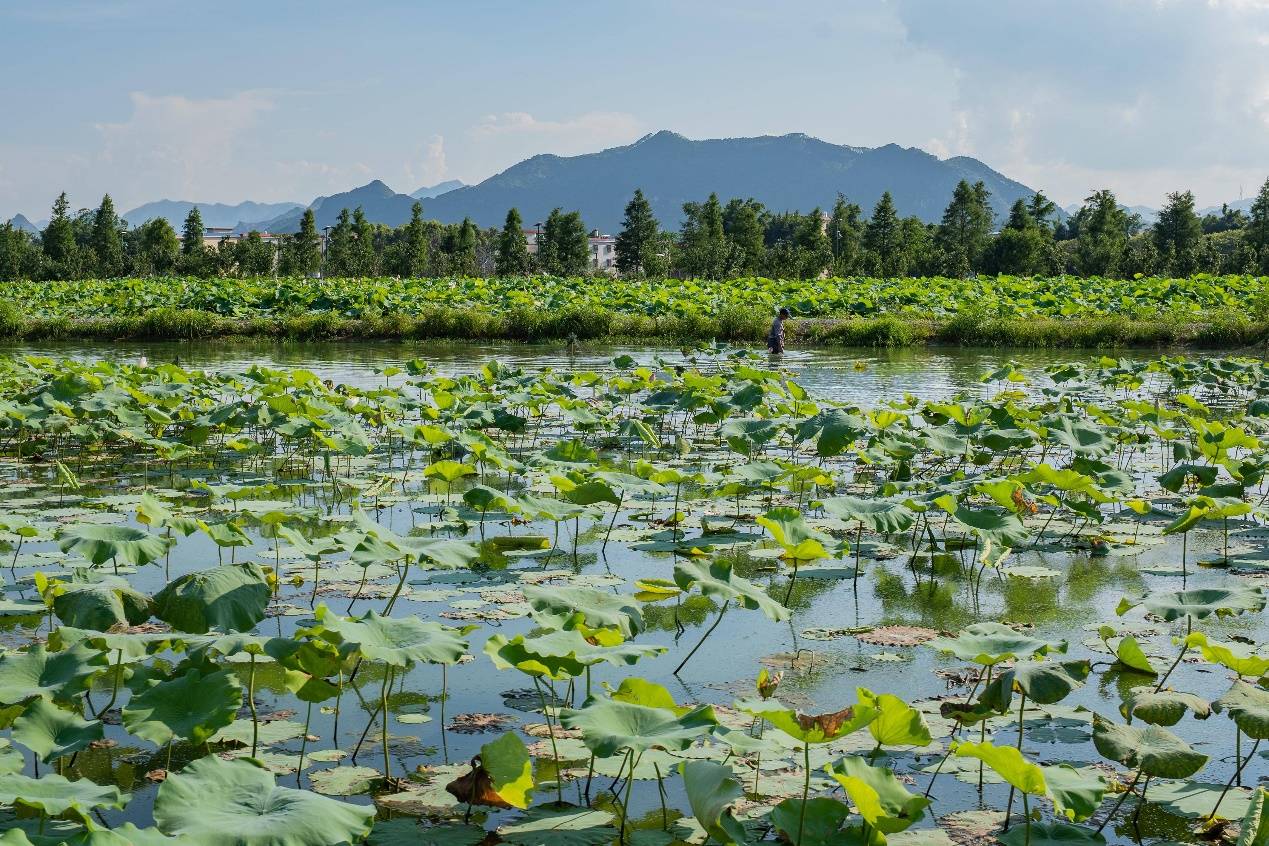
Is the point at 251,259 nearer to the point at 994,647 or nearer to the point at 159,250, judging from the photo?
the point at 159,250

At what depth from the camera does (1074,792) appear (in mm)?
2443

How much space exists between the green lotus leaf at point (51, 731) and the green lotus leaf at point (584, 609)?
1.18m

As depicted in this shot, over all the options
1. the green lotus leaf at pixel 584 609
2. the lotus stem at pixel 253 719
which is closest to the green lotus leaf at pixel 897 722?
the green lotus leaf at pixel 584 609

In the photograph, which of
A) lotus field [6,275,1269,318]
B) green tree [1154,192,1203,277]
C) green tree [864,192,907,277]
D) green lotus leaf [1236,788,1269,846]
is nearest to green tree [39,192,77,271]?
lotus field [6,275,1269,318]

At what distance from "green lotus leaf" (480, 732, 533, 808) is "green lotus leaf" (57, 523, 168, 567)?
1776 millimetres

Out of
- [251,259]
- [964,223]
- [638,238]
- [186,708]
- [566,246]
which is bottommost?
[186,708]

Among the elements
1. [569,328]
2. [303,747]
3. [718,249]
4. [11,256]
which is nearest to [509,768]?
[303,747]

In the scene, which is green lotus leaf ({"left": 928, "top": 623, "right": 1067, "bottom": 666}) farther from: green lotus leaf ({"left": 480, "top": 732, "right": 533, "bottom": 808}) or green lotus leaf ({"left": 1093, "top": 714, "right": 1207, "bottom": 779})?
green lotus leaf ({"left": 480, "top": 732, "right": 533, "bottom": 808})

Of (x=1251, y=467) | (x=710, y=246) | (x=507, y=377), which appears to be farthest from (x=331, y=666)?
(x=710, y=246)

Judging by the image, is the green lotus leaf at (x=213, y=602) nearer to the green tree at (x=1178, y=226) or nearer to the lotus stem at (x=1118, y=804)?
the lotus stem at (x=1118, y=804)

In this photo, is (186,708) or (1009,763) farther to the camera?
(186,708)

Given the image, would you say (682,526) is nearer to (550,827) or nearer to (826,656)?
(826,656)

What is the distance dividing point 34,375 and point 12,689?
873 cm

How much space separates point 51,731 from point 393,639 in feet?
2.60
